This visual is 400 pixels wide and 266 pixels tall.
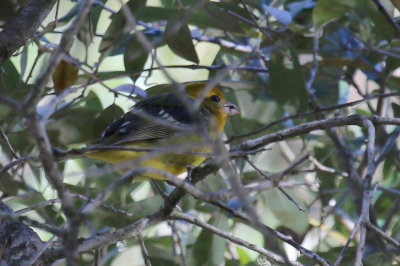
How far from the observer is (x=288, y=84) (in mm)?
3875

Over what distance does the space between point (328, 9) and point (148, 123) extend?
4.75ft

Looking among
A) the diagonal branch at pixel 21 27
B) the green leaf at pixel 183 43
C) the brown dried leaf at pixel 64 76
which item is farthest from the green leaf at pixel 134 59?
the diagonal branch at pixel 21 27

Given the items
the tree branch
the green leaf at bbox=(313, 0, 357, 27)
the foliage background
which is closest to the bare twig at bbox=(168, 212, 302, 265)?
the foliage background

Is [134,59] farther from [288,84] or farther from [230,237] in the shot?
[230,237]

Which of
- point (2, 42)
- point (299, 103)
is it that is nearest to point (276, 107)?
point (299, 103)

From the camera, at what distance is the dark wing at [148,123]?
12.2 feet

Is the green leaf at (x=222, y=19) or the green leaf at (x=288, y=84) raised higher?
the green leaf at (x=222, y=19)

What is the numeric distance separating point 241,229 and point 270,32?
5.33ft

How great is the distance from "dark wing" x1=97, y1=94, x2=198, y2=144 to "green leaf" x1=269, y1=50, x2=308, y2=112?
0.66 m

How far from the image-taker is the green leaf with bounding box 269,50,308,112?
3.82 m

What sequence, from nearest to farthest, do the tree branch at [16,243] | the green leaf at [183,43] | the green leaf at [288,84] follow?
the tree branch at [16,243]
the green leaf at [183,43]
the green leaf at [288,84]

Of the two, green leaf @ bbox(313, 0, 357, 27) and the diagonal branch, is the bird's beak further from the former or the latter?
the diagonal branch

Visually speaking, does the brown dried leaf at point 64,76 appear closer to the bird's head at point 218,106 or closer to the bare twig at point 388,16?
the bird's head at point 218,106

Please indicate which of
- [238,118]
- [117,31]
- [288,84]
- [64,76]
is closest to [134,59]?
[117,31]
